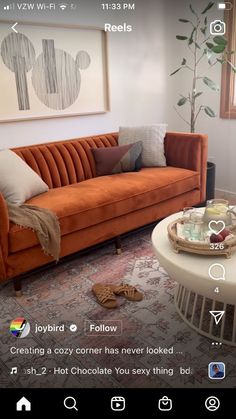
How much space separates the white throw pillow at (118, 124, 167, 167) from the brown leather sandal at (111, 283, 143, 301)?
97cm

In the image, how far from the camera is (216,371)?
583 millimetres

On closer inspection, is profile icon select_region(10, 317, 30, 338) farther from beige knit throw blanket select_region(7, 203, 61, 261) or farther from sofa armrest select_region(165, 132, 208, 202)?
sofa armrest select_region(165, 132, 208, 202)

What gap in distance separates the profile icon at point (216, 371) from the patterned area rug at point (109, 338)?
0.4 inches

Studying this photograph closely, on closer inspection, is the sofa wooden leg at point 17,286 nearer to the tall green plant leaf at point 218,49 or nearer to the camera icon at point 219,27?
the camera icon at point 219,27

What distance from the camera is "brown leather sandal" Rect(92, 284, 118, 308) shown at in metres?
1.29

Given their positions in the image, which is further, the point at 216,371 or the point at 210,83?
the point at 210,83

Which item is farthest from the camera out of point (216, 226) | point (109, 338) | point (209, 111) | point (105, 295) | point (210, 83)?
point (209, 111)

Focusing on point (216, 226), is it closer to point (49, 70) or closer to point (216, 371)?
point (216, 371)

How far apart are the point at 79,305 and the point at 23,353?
0.68 metres
